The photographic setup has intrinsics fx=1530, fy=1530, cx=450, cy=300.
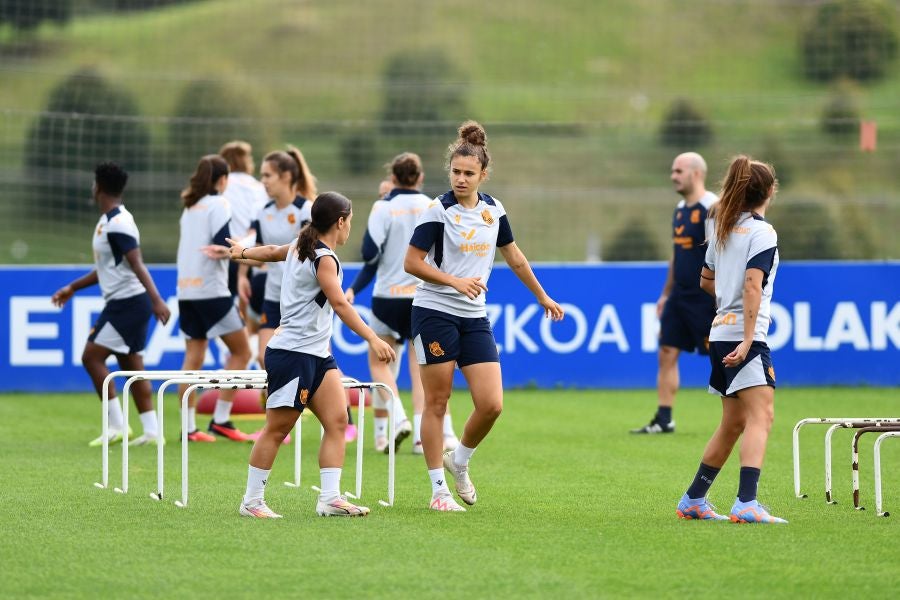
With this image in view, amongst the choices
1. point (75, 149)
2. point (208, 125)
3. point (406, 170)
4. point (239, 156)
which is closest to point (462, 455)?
point (406, 170)

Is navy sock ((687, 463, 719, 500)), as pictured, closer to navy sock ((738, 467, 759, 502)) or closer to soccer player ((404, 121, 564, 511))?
navy sock ((738, 467, 759, 502))

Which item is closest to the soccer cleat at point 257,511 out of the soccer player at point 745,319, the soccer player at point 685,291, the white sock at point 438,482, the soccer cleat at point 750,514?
the white sock at point 438,482

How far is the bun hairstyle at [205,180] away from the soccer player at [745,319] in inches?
190

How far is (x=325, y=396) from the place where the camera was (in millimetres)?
7832

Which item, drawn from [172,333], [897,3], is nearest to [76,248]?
[172,333]

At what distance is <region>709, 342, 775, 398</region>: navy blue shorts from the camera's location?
24.7 feet

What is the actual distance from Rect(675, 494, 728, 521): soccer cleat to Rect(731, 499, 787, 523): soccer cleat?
94mm

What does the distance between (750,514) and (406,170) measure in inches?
163

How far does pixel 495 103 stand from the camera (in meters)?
38.2

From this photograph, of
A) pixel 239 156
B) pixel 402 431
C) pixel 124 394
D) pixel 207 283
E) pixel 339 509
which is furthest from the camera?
pixel 239 156

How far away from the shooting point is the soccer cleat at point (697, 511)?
25.5 ft

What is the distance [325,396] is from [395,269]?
3.14m

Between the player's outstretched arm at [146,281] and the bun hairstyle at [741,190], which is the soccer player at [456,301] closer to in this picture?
the bun hairstyle at [741,190]

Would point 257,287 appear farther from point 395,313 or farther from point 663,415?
point 663,415
